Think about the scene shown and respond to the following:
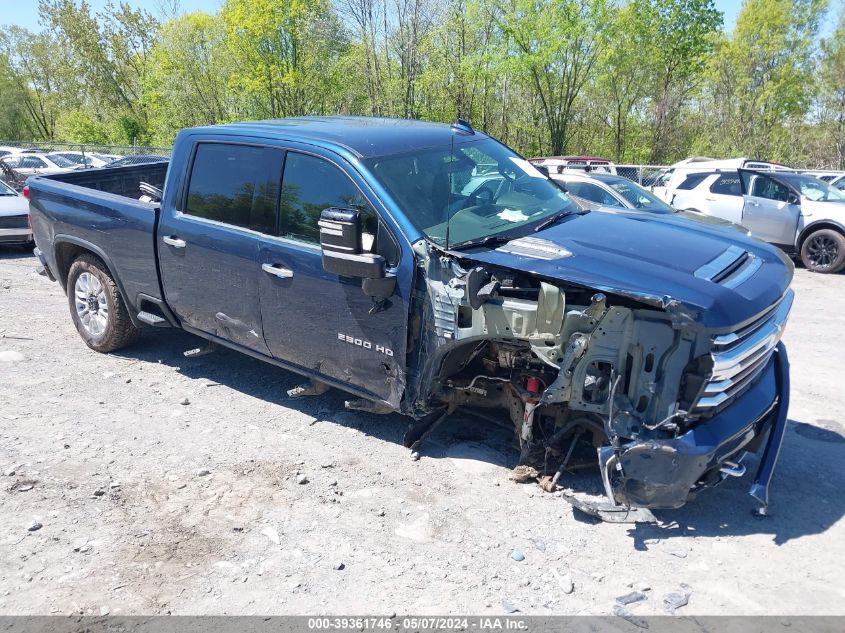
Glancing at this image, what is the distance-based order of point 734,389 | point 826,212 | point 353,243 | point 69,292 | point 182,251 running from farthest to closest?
point 826,212
point 69,292
point 182,251
point 353,243
point 734,389

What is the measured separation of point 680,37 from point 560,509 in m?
33.7

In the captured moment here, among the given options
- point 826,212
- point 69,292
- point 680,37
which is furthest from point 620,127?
point 69,292

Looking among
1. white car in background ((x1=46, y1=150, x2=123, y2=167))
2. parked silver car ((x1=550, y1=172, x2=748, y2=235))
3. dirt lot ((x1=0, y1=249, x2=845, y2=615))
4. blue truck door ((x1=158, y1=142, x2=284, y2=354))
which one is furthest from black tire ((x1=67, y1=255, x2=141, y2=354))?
white car in background ((x1=46, y1=150, x2=123, y2=167))

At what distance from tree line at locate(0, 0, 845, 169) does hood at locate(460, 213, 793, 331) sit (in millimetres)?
27897

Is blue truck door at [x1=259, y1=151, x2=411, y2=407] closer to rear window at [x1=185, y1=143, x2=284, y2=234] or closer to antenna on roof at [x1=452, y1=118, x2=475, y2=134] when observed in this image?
rear window at [x1=185, y1=143, x2=284, y2=234]

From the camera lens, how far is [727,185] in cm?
Result: 1262

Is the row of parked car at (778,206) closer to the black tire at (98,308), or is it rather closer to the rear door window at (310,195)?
the rear door window at (310,195)

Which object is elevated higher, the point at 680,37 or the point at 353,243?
the point at 680,37

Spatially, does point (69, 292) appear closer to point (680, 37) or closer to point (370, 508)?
point (370, 508)

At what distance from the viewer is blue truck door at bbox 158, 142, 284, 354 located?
4.63 m

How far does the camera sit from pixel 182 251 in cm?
506

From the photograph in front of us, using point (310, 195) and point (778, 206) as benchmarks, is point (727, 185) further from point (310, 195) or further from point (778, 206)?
point (310, 195)

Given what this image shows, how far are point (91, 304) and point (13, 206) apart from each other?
7.08 metres

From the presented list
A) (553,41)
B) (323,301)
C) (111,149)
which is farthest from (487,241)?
(553,41)
